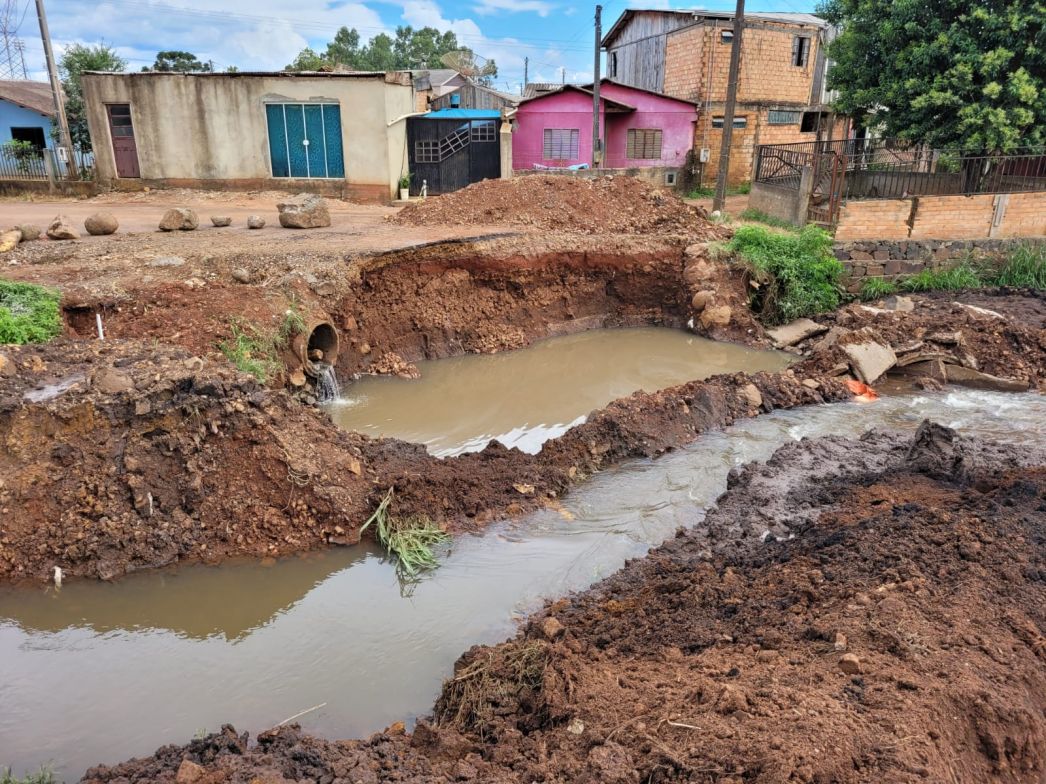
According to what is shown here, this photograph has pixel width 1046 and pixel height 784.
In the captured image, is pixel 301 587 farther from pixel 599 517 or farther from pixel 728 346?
pixel 728 346

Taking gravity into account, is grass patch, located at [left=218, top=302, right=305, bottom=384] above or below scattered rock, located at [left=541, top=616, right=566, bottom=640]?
above

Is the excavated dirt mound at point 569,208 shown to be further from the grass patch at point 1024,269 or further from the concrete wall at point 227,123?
the grass patch at point 1024,269

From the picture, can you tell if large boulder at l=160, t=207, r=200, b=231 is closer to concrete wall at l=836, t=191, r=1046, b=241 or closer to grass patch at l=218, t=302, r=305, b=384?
grass patch at l=218, t=302, r=305, b=384

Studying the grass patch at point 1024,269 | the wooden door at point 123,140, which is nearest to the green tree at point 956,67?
the grass patch at point 1024,269

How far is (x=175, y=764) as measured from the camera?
4.18m

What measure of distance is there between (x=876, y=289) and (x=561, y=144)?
14055mm

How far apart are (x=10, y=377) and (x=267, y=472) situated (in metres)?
2.65

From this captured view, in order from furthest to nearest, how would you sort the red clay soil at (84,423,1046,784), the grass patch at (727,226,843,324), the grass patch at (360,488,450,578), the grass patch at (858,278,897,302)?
1. the grass patch at (858,278,897,302)
2. the grass patch at (727,226,843,324)
3. the grass patch at (360,488,450,578)
4. the red clay soil at (84,423,1046,784)

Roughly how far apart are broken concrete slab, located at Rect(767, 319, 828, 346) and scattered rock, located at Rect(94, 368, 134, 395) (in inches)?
437

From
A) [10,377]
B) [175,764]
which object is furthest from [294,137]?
[175,764]

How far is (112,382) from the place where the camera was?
7.09 meters

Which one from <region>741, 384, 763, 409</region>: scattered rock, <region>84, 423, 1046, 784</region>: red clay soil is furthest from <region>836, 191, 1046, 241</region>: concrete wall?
<region>84, 423, 1046, 784</region>: red clay soil

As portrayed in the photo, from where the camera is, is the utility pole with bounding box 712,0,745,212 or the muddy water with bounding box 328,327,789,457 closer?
the muddy water with bounding box 328,327,789,457

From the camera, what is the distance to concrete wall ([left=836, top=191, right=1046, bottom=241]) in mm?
15211
